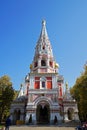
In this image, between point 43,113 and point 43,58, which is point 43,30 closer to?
point 43,58

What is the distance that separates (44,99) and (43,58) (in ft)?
31.6

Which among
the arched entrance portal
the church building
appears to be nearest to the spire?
the church building

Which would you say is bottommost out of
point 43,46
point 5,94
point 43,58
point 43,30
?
point 5,94

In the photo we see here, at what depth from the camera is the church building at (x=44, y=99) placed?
33.6 meters

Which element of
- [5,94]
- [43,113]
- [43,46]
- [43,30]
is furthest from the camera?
[43,30]

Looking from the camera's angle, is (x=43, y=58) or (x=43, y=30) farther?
(x=43, y=30)

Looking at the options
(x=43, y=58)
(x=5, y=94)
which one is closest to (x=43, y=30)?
(x=43, y=58)

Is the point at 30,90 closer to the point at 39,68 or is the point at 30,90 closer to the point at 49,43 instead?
the point at 39,68

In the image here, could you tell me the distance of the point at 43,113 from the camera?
121ft

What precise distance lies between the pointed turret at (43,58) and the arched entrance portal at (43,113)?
23.7ft

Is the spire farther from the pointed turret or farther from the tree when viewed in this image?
the tree

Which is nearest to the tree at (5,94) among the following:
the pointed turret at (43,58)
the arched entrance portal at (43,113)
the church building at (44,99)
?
the church building at (44,99)

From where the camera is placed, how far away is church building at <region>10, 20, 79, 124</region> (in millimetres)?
33562

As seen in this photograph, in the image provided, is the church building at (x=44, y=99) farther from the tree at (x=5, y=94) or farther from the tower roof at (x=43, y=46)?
the tree at (x=5, y=94)
